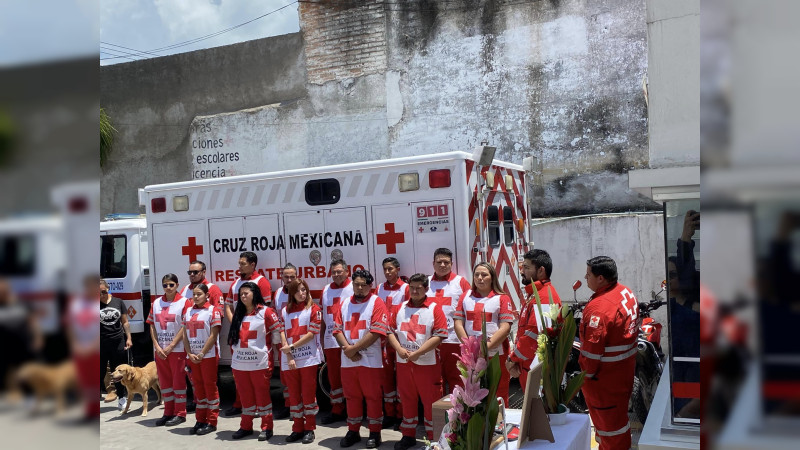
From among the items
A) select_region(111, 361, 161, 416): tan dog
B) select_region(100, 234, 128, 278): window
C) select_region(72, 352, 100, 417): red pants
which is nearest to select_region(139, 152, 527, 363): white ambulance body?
select_region(111, 361, 161, 416): tan dog

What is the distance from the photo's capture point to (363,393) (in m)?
6.99

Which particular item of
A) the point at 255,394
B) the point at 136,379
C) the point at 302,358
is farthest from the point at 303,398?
the point at 136,379

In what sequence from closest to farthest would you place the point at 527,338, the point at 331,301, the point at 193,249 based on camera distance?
the point at 527,338
the point at 331,301
the point at 193,249

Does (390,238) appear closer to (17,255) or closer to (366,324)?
(366,324)

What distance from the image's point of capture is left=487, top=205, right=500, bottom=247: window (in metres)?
7.82

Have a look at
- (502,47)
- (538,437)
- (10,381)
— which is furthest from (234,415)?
(502,47)

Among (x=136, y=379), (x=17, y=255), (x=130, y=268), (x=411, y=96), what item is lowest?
(x=136, y=379)

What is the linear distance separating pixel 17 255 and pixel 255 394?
6.95 m

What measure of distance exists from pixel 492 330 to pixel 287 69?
1181 cm

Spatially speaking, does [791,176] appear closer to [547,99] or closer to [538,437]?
[538,437]

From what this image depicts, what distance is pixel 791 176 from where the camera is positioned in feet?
2.53

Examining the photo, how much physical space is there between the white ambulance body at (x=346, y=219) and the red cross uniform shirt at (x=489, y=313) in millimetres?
643

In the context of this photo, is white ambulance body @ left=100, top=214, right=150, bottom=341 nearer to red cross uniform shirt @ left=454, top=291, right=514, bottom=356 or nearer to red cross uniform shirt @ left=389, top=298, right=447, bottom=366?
red cross uniform shirt @ left=389, top=298, right=447, bottom=366

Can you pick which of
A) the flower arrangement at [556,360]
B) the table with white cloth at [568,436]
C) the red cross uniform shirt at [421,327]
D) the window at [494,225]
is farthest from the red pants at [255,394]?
the flower arrangement at [556,360]
